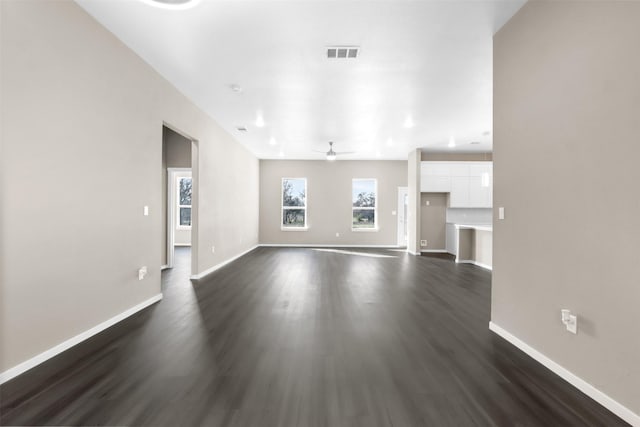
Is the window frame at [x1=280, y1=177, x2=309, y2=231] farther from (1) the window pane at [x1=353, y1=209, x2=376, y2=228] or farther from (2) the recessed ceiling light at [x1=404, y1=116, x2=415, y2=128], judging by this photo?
(2) the recessed ceiling light at [x1=404, y1=116, x2=415, y2=128]

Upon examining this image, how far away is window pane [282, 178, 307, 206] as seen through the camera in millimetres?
9227

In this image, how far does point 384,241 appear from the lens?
9.20 meters

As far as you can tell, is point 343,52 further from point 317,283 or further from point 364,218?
point 364,218

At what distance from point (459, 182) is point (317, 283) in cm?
572

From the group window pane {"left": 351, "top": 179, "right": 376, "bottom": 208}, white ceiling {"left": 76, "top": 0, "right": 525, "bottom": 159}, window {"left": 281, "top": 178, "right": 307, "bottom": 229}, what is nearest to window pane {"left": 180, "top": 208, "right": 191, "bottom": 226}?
window {"left": 281, "top": 178, "right": 307, "bottom": 229}

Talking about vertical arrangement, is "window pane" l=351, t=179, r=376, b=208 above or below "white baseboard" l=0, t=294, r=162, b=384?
above

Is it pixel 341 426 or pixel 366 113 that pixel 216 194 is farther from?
pixel 341 426

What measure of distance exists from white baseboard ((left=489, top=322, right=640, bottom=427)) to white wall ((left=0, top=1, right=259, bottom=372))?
3816 millimetres

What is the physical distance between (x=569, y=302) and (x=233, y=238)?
19.9 feet

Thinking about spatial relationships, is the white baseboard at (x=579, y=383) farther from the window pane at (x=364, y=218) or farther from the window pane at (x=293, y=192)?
the window pane at (x=293, y=192)

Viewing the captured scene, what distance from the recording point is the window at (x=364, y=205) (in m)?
9.23

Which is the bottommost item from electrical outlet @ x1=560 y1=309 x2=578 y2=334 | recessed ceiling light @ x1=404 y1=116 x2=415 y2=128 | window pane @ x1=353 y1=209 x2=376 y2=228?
electrical outlet @ x1=560 y1=309 x2=578 y2=334

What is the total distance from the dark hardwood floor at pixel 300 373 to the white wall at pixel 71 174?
0.34 meters

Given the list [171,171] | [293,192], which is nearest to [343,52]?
[171,171]
